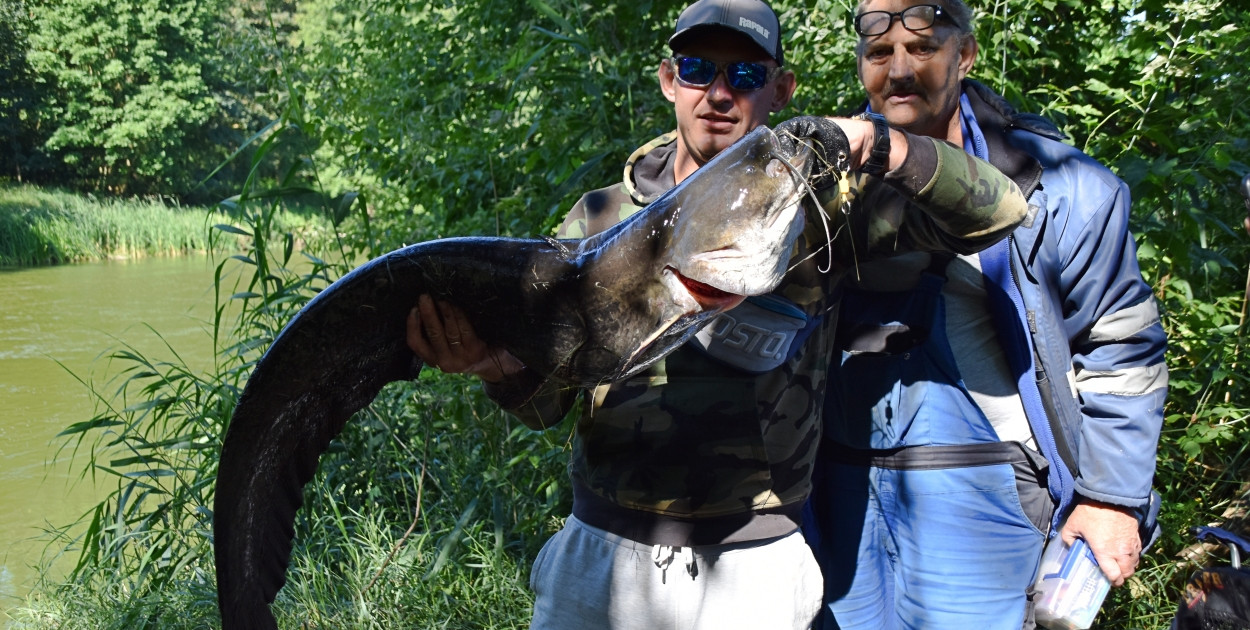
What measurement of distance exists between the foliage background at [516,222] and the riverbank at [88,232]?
13721mm

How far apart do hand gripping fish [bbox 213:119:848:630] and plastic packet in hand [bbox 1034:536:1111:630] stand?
1.15m

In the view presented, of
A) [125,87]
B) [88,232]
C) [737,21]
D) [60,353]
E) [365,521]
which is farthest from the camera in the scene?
[125,87]

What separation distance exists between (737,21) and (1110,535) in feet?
4.78

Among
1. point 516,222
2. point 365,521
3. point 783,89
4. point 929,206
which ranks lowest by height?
point 365,521

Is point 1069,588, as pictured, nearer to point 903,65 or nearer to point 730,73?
point 903,65

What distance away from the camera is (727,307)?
63.5 inches

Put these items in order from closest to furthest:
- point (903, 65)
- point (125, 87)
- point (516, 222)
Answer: point (903, 65) < point (516, 222) < point (125, 87)

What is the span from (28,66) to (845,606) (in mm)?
36231

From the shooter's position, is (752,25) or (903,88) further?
(903,88)

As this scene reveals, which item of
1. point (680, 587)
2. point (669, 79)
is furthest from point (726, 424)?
point (669, 79)

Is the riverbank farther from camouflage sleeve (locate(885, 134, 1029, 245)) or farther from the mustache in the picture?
camouflage sleeve (locate(885, 134, 1029, 245))

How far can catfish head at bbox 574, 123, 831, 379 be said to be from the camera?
5.04 feet

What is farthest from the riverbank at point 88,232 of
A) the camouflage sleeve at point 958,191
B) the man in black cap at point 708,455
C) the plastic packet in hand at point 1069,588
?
the camouflage sleeve at point 958,191

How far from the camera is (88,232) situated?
757 inches
